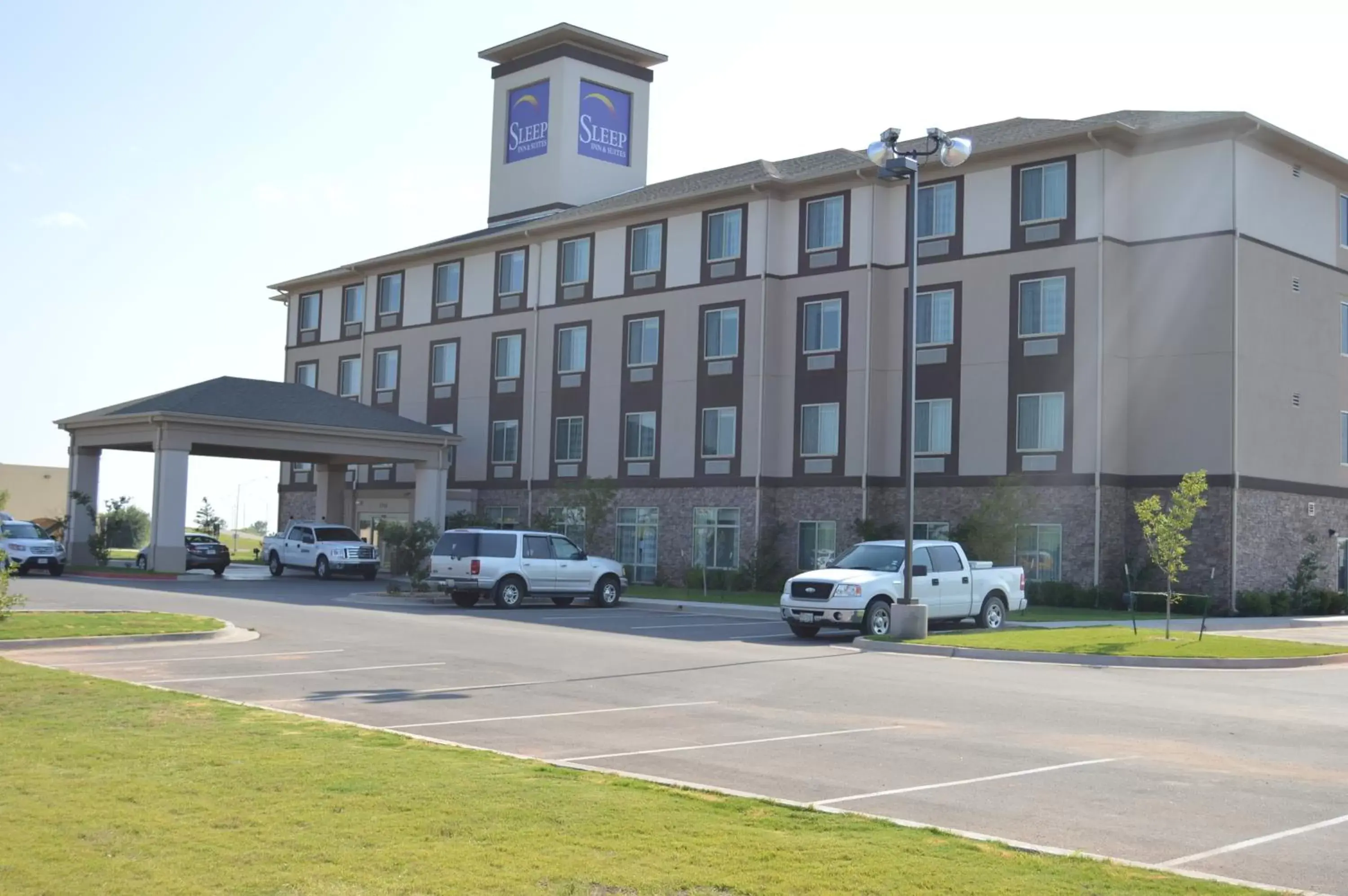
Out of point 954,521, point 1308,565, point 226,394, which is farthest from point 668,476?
point 1308,565

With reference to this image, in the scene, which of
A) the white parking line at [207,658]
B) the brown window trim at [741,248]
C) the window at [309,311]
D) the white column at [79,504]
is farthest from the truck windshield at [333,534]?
A: the white parking line at [207,658]

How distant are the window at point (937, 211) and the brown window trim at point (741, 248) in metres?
6.02

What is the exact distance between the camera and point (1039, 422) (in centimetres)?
3906

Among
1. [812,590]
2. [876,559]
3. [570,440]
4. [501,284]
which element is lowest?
[812,590]

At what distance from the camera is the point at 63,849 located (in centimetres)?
697

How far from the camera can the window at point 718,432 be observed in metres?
45.3

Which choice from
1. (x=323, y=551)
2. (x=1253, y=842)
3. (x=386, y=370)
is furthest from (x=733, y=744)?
(x=386, y=370)

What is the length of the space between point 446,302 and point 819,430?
1985 centimetres

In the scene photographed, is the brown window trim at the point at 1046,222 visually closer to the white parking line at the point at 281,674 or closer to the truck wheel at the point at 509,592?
the truck wheel at the point at 509,592

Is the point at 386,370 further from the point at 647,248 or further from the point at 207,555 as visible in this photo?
the point at 647,248

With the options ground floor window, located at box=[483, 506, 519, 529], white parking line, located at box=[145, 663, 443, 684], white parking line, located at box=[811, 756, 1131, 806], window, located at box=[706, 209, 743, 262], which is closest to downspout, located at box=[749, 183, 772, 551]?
window, located at box=[706, 209, 743, 262]

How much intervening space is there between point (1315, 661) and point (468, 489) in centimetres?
3710

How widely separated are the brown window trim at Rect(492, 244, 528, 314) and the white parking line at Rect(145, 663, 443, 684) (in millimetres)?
35506

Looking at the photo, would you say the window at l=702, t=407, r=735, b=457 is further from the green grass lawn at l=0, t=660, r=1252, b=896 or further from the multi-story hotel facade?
the green grass lawn at l=0, t=660, r=1252, b=896
